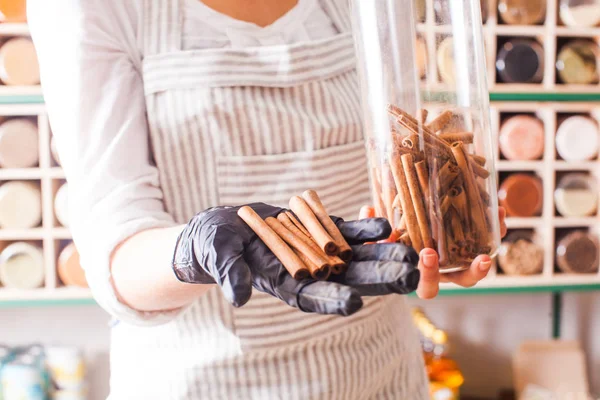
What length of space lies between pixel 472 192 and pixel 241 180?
0.92 ft

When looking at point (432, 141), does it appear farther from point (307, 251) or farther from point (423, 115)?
point (307, 251)

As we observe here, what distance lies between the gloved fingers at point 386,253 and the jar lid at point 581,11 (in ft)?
3.20

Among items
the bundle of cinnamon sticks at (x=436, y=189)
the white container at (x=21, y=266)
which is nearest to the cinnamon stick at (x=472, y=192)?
the bundle of cinnamon sticks at (x=436, y=189)

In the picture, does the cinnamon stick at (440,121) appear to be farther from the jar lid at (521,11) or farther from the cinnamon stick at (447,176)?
the jar lid at (521,11)

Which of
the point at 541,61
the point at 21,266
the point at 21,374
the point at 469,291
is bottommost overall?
the point at 21,374

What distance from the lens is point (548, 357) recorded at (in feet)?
4.65

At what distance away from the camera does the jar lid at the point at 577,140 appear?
1.22 meters

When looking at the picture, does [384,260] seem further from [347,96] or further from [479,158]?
[347,96]

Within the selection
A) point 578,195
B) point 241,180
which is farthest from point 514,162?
point 241,180

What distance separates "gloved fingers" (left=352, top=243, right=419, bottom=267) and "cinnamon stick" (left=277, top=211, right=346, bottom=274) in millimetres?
19

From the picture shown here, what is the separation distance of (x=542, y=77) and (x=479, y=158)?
A: 31.2 inches

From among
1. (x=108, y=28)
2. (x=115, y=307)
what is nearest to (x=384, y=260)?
(x=115, y=307)

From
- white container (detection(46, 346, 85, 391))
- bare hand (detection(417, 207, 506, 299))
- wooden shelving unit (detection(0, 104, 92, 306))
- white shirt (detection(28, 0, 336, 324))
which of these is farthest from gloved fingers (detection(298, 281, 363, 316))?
white container (detection(46, 346, 85, 391))

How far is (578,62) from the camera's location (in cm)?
122
